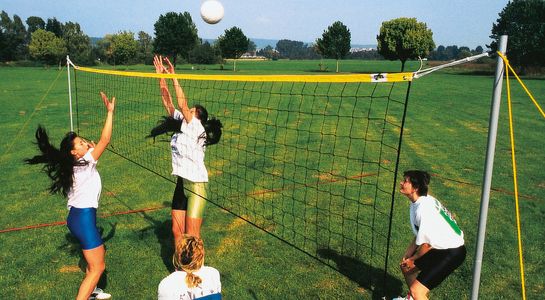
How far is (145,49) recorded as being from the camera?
4040 inches

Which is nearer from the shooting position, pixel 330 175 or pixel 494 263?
pixel 494 263

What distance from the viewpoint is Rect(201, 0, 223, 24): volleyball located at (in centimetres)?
1197

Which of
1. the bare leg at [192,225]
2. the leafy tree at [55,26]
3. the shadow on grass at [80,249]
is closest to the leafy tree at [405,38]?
the shadow on grass at [80,249]

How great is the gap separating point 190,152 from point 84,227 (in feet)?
4.82

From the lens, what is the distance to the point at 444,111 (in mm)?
19875

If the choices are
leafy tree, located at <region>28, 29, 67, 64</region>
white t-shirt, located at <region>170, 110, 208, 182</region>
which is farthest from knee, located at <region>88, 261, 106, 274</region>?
leafy tree, located at <region>28, 29, 67, 64</region>

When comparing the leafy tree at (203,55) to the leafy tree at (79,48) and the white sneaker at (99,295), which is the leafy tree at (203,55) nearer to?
the leafy tree at (79,48)

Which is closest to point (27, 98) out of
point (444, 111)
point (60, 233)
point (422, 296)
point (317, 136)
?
point (317, 136)

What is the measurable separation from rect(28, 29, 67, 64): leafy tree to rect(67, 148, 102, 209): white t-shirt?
77118mm

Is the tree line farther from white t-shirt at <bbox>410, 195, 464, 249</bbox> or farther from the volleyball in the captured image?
white t-shirt at <bbox>410, 195, 464, 249</bbox>

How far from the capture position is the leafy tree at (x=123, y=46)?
78094 millimetres

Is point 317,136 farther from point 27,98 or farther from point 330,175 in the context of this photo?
point 27,98

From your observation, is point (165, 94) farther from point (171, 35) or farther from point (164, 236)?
point (171, 35)

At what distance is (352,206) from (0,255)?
5622mm
